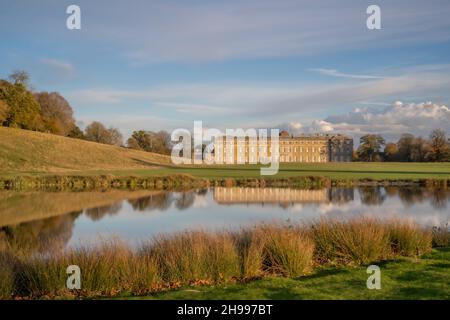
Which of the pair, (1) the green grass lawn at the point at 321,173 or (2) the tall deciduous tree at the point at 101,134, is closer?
(1) the green grass lawn at the point at 321,173

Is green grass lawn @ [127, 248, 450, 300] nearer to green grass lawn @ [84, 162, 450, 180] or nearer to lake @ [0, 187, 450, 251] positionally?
lake @ [0, 187, 450, 251]

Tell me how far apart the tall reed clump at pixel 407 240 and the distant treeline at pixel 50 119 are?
231ft

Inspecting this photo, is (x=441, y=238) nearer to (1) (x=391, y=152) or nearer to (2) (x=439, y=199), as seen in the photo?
(2) (x=439, y=199)

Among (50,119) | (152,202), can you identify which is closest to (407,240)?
(152,202)

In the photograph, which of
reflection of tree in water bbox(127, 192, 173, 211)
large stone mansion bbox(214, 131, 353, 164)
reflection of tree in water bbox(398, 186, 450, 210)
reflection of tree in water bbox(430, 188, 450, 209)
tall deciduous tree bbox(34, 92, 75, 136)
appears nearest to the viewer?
reflection of tree in water bbox(127, 192, 173, 211)

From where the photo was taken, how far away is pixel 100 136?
103000 mm

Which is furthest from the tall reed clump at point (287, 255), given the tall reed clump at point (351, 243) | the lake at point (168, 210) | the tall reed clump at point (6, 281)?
the tall reed clump at point (6, 281)

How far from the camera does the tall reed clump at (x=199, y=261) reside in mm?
9156

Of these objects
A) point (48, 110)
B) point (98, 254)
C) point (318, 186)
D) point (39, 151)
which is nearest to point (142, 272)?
point (98, 254)

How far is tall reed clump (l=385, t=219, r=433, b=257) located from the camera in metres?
11.5

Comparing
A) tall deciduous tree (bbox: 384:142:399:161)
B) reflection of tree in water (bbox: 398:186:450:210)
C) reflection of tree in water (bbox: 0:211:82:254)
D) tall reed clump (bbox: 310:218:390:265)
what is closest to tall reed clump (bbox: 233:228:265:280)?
tall reed clump (bbox: 310:218:390:265)

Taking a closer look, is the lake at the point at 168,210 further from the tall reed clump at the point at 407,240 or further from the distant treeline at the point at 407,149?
the distant treeline at the point at 407,149

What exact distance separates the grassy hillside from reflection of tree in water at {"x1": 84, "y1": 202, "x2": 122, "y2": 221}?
101 ft
